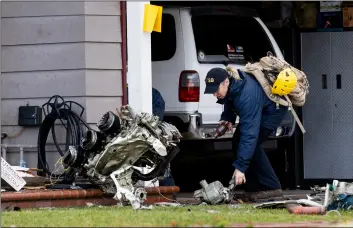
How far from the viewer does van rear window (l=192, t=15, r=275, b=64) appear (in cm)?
1479

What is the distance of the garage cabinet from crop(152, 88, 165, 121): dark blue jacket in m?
3.17

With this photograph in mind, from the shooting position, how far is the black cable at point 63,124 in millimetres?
13273

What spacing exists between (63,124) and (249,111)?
2.38 meters

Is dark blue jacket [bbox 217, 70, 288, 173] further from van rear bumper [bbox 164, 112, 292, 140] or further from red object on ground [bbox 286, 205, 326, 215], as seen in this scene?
red object on ground [bbox 286, 205, 326, 215]

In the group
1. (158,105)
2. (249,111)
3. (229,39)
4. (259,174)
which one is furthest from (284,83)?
(229,39)

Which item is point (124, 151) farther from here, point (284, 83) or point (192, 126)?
point (192, 126)

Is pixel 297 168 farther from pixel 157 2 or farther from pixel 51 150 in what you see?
pixel 51 150

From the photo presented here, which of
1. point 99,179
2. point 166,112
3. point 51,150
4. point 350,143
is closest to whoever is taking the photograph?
point 99,179

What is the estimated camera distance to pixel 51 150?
13594mm

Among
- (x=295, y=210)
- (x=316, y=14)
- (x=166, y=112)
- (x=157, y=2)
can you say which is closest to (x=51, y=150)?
(x=166, y=112)

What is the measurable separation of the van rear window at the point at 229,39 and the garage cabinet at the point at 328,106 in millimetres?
1044

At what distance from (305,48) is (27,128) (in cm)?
459

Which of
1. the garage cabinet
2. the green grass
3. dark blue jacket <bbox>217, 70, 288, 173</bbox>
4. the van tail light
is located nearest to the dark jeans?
dark blue jacket <bbox>217, 70, 288, 173</bbox>

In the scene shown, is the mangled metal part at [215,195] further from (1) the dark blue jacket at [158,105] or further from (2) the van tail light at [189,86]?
(2) the van tail light at [189,86]
